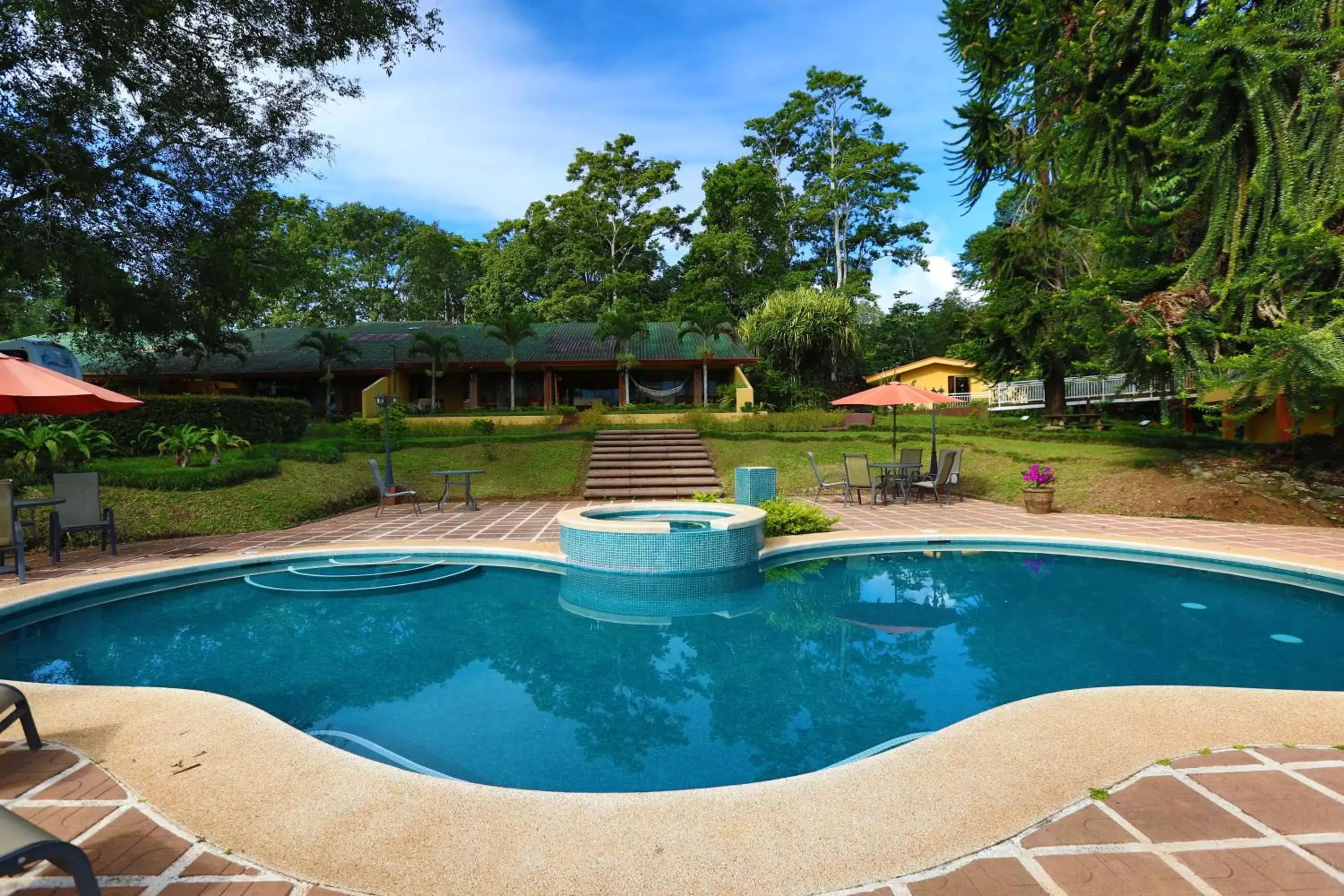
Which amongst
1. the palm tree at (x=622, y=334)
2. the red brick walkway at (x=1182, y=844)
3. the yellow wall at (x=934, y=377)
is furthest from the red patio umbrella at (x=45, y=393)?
the yellow wall at (x=934, y=377)

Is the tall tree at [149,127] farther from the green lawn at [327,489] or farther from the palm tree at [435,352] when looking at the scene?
the palm tree at [435,352]

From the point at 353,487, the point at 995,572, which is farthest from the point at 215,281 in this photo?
the point at 995,572

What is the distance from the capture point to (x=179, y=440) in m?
12.9

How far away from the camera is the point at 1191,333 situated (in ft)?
35.6

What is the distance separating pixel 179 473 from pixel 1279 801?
1475cm

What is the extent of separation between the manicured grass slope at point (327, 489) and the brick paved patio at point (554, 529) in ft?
1.40

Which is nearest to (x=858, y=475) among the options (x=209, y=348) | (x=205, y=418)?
(x=205, y=418)

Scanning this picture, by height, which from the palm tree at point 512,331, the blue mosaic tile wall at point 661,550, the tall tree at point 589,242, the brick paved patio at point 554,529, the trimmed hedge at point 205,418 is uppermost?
the tall tree at point 589,242

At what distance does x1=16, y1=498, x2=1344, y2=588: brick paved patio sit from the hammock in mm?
15186

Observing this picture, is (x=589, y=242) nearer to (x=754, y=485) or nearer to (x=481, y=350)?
(x=481, y=350)

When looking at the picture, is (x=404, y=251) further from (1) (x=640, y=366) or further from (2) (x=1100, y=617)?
(2) (x=1100, y=617)

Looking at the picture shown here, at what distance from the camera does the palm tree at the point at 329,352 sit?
85.8 ft

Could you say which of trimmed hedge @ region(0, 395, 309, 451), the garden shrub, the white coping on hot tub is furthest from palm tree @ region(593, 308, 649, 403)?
the garden shrub

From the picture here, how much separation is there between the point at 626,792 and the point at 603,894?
3.74 feet
